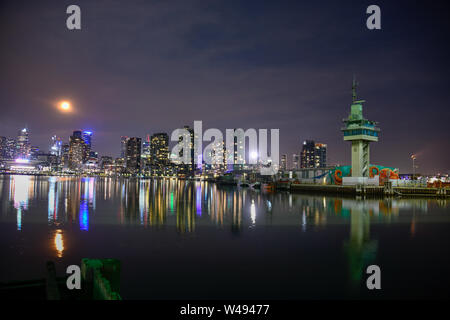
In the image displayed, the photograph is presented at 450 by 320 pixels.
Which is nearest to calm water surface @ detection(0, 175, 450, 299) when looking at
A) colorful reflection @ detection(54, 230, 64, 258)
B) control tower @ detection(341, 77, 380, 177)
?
colorful reflection @ detection(54, 230, 64, 258)

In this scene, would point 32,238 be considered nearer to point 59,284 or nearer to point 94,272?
point 59,284

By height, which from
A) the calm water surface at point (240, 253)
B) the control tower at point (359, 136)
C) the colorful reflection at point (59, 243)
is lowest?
the calm water surface at point (240, 253)

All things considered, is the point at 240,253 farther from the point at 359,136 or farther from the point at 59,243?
the point at 359,136

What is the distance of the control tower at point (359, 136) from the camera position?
240ft

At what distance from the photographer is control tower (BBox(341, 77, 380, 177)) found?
73.1 m

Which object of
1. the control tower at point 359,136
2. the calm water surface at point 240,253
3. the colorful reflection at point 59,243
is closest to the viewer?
the calm water surface at point 240,253

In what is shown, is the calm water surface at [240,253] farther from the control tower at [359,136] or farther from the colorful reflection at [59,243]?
the control tower at [359,136]

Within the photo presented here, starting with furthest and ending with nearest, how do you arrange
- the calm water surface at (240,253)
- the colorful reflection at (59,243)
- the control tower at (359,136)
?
the control tower at (359,136), the colorful reflection at (59,243), the calm water surface at (240,253)

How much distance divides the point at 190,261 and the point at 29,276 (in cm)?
774

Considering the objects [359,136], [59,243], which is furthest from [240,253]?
[359,136]

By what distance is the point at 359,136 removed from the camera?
72812 millimetres

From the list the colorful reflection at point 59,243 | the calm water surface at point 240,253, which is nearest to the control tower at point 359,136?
the calm water surface at point 240,253
